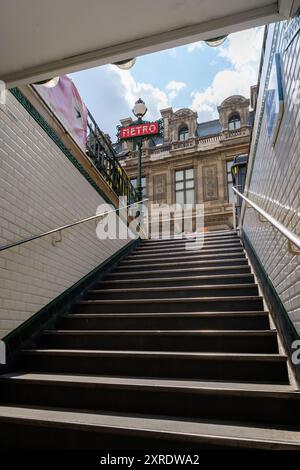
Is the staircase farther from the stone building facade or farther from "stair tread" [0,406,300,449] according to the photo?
the stone building facade

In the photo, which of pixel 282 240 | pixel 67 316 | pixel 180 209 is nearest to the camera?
pixel 282 240

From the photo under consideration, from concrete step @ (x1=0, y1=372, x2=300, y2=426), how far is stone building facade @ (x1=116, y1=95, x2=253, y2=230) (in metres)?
12.9

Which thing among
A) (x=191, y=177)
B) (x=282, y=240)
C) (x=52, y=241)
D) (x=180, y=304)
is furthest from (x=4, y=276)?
(x=191, y=177)

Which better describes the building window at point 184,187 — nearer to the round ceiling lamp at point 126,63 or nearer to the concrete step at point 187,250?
the concrete step at point 187,250

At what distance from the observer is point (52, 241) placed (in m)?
3.55

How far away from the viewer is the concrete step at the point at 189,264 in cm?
429

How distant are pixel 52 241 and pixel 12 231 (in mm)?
703

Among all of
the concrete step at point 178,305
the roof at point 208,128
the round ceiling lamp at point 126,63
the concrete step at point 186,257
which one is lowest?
the concrete step at point 178,305

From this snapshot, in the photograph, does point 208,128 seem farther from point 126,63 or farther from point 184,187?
point 126,63

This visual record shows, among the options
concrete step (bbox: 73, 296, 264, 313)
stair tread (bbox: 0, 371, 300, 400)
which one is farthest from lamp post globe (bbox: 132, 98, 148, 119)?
stair tread (bbox: 0, 371, 300, 400)

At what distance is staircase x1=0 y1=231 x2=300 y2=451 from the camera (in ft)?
5.82

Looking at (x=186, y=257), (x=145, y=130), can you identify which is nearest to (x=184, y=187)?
(x=145, y=130)
